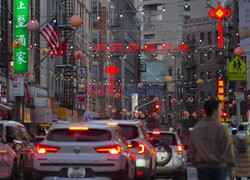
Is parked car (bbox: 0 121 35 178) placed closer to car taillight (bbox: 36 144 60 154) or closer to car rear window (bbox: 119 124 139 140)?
car rear window (bbox: 119 124 139 140)

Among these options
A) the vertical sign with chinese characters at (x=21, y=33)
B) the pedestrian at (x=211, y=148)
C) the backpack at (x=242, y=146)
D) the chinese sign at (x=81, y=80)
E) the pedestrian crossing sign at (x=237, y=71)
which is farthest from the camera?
the chinese sign at (x=81, y=80)

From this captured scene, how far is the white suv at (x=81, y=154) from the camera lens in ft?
49.0

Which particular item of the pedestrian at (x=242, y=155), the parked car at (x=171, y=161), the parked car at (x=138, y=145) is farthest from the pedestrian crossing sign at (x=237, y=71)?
the parked car at (x=138, y=145)

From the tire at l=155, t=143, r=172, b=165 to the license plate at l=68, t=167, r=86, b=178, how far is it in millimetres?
8582

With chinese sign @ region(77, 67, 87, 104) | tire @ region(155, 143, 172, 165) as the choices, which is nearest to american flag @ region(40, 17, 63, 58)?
chinese sign @ region(77, 67, 87, 104)

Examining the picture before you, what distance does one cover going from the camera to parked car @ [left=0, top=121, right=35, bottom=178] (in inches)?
885

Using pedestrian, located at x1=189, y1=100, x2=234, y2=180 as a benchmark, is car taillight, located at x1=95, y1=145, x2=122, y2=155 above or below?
below

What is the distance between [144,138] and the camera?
19906 mm

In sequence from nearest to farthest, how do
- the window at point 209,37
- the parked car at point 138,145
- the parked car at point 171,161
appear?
the parked car at point 138,145 < the parked car at point 171,161 < the window at point 209,37

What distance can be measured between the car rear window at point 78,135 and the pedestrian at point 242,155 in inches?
292

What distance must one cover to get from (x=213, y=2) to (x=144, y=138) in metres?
109

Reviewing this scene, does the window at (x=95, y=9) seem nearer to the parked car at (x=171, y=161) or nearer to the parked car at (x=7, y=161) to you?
the parked car at (x=171, y=161)

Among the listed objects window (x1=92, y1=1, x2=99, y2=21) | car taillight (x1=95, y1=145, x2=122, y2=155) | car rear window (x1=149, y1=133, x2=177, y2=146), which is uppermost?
window (x1=92, y1=1, x2=99, y2=21)

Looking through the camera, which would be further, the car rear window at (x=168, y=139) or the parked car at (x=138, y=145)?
the car rear window at (x=168, y=139)
